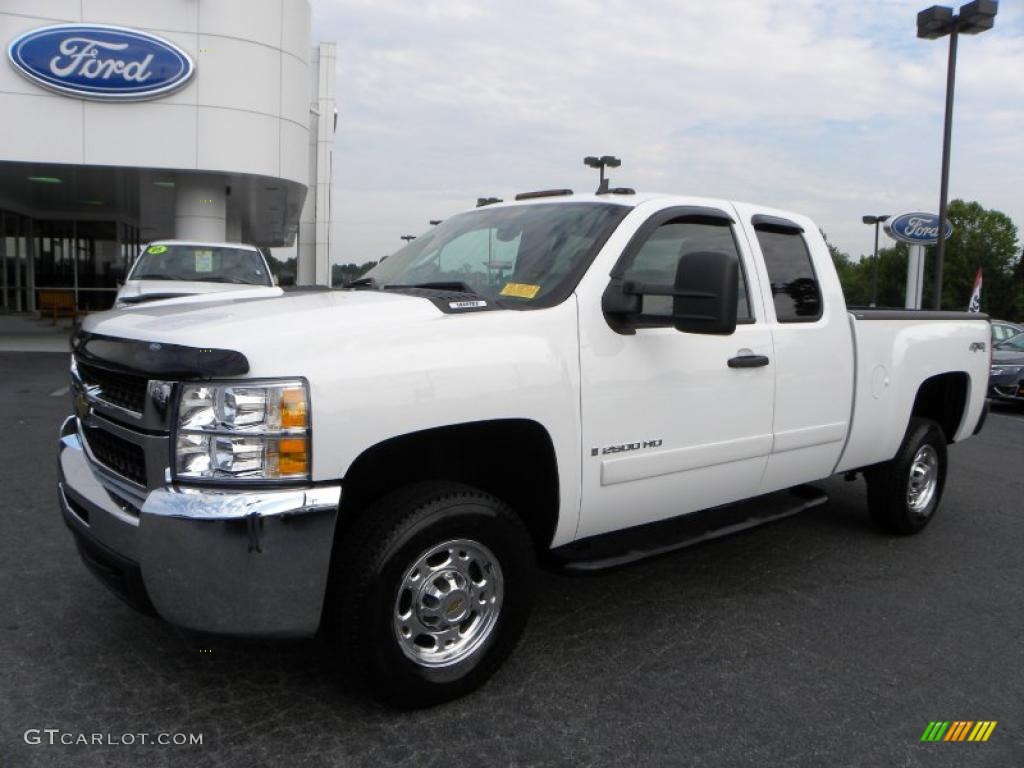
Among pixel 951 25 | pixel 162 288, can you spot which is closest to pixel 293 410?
pixel 162 288

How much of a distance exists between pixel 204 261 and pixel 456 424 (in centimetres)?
993

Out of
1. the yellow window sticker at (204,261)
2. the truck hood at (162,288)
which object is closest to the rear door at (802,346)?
the truck hood at (162,288)

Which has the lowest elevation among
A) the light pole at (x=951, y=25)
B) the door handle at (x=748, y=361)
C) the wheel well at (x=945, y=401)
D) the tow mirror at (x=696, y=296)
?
the wheel well at (x=945, y=401)

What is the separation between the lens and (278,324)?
111 inches

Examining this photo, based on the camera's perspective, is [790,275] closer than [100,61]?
Yes

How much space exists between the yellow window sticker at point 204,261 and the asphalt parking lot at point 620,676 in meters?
7.31

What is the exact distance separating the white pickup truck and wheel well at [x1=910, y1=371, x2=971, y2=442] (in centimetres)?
151

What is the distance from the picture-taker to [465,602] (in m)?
3.09

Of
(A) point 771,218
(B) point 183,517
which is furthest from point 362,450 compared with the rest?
(A) point 771,218

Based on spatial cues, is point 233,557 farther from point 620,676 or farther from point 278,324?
point 620,676

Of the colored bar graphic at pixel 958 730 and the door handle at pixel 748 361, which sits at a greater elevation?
the door handle at pixel 748 361

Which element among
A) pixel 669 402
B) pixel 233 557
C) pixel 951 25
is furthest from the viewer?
pixel 951 25

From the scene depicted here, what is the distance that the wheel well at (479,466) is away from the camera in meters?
3.02

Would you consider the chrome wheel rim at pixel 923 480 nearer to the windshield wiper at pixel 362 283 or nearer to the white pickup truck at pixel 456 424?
the white pickup truck at pixel 456 424
